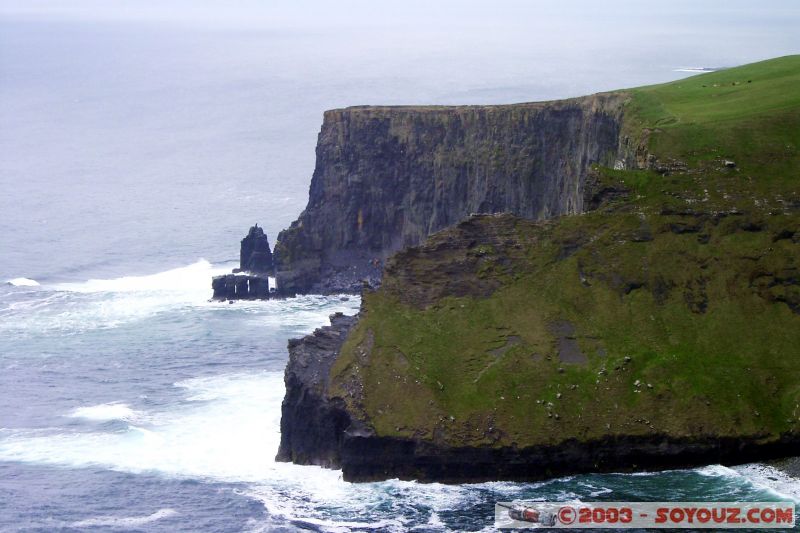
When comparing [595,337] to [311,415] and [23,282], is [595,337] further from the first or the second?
[23,282]

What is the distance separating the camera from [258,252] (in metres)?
129

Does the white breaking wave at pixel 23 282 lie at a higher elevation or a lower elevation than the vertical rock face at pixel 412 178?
lower

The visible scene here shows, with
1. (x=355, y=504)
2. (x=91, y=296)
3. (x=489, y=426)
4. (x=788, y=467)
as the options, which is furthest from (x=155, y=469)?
(x=91, y=296)

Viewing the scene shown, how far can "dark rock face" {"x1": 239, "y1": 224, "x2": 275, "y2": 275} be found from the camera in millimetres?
129000

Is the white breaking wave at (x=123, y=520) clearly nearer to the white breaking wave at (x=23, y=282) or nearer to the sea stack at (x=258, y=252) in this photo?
the sea stack at (x=258, y=252)

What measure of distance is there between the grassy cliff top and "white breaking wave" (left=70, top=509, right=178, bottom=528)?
11.3m

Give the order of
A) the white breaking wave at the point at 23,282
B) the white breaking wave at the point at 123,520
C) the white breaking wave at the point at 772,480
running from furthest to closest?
the white breaking wave at the point at 23,282
the white breaking wave at the point at 123,520
the white breaking wave at the point at 772,480

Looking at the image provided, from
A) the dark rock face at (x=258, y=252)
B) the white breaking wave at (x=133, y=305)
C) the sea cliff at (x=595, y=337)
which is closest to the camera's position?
the sea cliff at (x=595, y=337)

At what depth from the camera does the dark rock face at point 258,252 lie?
12900 centimetres

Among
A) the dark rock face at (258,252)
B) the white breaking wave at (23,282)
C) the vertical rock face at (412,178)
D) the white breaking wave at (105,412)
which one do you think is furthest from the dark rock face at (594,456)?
the white breaking wave at (23,282)

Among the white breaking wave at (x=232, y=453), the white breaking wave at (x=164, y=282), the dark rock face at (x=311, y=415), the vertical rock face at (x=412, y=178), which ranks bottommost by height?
the white breaking wave at (x=232, y=453)

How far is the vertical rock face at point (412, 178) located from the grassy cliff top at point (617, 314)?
69.0ft

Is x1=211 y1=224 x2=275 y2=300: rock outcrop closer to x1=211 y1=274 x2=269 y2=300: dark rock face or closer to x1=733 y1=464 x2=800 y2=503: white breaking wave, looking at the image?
x1=211 y1=274 x2=269 y2=300: dark rock face

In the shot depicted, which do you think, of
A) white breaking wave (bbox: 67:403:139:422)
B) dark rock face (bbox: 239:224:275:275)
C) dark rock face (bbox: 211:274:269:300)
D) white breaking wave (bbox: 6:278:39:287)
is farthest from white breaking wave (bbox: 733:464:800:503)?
white breaking wave (bbox: 6:278:39:287)
